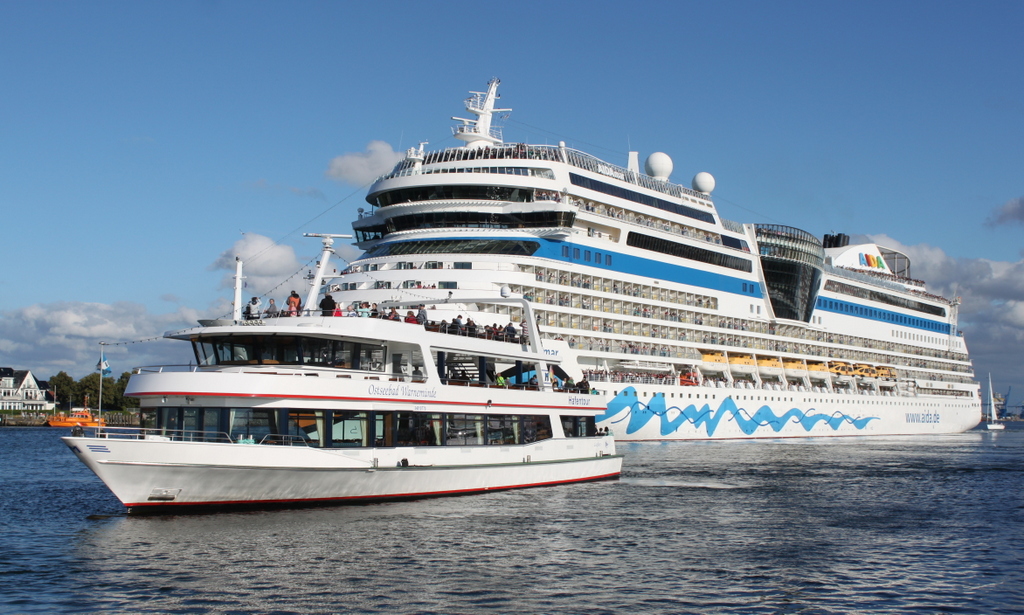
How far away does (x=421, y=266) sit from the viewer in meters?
48.6

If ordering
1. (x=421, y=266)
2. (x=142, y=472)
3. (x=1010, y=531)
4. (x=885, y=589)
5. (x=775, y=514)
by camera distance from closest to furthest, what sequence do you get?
(x=885, y=589), (x=142, y=472), (x=1010, y=531), (x=775, y=514), (x=421, y=266)

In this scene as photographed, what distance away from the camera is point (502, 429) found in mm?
28469

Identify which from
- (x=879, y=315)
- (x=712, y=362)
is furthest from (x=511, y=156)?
(x=879, y=315)

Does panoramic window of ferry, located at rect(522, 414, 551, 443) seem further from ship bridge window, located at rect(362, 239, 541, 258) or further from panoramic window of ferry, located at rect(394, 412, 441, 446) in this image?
ship bridge window, located at rect(362, 239, 541, 258)

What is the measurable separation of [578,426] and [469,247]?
20208 millimetres

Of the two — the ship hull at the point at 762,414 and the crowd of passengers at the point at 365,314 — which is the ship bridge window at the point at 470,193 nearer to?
the ship hull at the point at 762,414

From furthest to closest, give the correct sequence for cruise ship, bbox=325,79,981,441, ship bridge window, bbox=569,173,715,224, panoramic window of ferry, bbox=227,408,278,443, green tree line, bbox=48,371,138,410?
1. green tree line, bbox=48,371,138,410
2. ship bridge window, bbox=569,173,715,224
3. cruise ship, bbox=325,79,981,441
4. panoramic window of ferry, bbox=227,408,278,443

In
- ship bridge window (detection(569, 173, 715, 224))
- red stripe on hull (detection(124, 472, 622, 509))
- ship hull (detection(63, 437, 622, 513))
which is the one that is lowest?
red stripe on hull (detection(124, 472, 622, 509))

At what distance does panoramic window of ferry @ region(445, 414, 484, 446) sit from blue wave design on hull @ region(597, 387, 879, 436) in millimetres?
18057

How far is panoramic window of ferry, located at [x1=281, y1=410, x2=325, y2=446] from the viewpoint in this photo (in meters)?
22.5

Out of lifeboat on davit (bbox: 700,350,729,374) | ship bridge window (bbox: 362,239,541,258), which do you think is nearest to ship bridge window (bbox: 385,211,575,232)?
ship bridge window (bbox: 362,239,541,258)

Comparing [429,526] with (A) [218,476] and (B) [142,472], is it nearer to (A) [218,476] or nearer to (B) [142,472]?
(A) [218,476]

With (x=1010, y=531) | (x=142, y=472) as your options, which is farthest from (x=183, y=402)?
(x=1010, y=531)

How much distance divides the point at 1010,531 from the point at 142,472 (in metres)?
20.6
